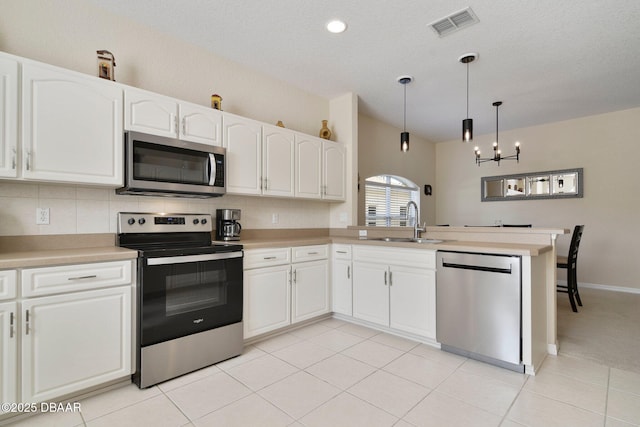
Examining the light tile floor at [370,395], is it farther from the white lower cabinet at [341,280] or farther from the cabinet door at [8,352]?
the white lower cabinet at [341,280]

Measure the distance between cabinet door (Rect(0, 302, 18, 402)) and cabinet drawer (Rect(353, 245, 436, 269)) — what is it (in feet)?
8.50

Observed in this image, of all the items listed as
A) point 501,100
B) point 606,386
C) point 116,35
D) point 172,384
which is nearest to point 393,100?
point 501,100

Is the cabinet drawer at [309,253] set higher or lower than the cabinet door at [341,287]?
higher

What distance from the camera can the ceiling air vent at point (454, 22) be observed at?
259 cm

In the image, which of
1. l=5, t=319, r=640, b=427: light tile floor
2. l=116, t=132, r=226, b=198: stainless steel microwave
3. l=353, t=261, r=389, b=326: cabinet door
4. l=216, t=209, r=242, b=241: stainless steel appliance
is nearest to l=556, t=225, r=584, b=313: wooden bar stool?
l=5, t=319, r=640, b=427: light tile floor

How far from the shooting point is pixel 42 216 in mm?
2203

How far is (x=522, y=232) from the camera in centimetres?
280

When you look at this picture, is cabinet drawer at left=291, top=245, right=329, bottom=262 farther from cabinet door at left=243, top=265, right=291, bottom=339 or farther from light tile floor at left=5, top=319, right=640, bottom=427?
light tile floor at left=5, top=319, right=640, bottom=427

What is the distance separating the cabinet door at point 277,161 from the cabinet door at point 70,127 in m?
1.27

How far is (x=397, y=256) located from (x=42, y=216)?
9.08 ft

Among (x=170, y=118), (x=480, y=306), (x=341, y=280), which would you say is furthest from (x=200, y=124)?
(x=480, y=306)

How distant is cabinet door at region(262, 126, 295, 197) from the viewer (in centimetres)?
320

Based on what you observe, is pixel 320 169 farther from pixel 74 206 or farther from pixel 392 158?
pixel 392 158

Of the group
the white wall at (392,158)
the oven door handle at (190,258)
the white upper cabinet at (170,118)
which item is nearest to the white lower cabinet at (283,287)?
the oven door handle at (190,258)
